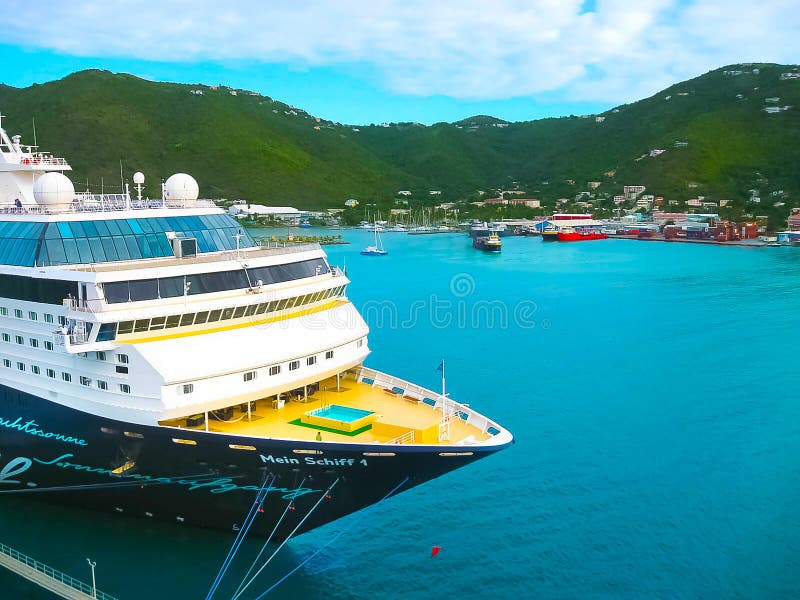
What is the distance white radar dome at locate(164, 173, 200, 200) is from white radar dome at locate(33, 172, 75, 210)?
3.06 meters

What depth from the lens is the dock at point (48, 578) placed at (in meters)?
16.3

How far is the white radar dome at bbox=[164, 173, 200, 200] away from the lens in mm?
22531

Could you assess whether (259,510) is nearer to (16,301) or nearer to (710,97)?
(16,301)

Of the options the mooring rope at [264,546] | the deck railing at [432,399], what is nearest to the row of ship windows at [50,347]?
the mooring rope at [264,546]

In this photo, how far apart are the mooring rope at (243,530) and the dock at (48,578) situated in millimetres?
2339

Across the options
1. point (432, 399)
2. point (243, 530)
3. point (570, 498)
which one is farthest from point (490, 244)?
point (243, 530)

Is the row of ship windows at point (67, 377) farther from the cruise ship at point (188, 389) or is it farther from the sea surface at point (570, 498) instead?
the sea surface at point (570, 498)

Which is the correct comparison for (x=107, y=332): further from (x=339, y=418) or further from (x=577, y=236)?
(x=577, y=236)

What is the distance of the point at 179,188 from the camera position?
888 inches

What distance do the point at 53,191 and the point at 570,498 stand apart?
17.9 m

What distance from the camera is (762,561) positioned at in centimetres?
1914

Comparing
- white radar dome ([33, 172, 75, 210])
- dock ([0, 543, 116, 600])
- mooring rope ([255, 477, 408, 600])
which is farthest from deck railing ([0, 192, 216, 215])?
mooring rope ([255, 477, 408, 600])

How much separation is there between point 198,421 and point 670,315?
43838 mm

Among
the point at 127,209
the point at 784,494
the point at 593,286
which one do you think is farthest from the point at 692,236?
the point at 127,209
